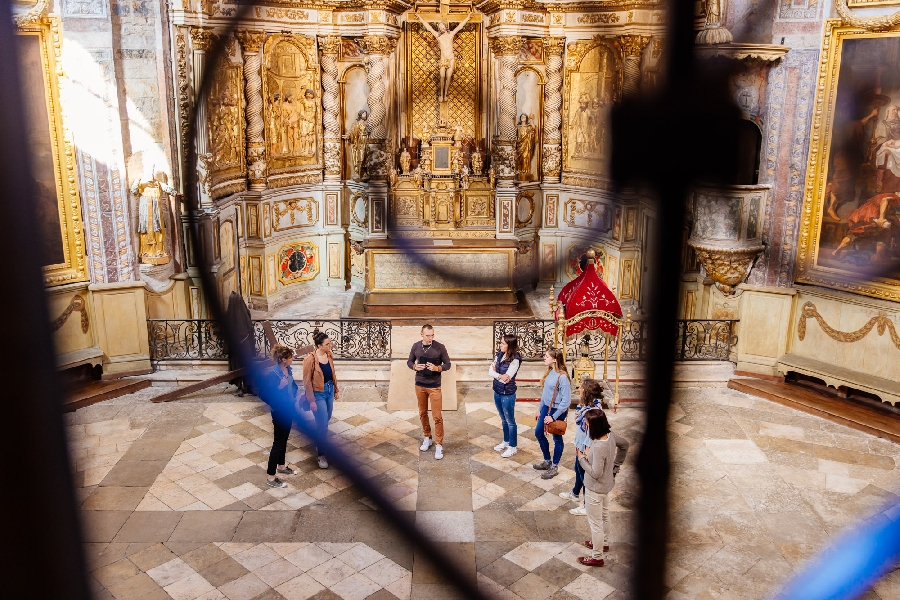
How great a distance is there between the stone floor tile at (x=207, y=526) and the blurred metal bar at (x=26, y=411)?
289 inches

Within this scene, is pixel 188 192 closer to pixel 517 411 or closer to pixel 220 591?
pixel 220 591

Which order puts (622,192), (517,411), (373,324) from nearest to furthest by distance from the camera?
(622,192), (517,411), (373,324)

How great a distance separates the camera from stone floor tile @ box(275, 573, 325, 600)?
689cm

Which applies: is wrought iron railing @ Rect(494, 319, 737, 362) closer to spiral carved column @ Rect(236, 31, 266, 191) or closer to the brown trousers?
the brown trousers

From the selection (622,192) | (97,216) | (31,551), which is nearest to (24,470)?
(31,551)

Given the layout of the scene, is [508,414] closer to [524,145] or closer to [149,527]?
[149,527]

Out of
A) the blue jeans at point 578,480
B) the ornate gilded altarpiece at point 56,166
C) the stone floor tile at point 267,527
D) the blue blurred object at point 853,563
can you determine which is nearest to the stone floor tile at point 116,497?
the stone floor tile at point 267,527

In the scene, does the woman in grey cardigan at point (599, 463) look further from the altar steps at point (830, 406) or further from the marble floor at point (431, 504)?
the altar steps at point (830, 406)

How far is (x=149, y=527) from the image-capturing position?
7980 millimetres

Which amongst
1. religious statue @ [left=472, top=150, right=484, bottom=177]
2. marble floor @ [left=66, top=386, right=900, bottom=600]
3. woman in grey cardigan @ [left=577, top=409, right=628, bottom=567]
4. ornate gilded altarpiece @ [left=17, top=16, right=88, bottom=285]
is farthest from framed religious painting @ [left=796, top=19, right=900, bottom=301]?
ornate gilded altarpiece @ [left=17, top=16, right=88, bottom=285]

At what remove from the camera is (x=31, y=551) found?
2.92ft

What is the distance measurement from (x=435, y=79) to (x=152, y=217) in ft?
25.0

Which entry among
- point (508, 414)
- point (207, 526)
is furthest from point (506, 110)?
point (207, 526)

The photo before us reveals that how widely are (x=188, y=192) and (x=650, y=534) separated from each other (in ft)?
2.17
